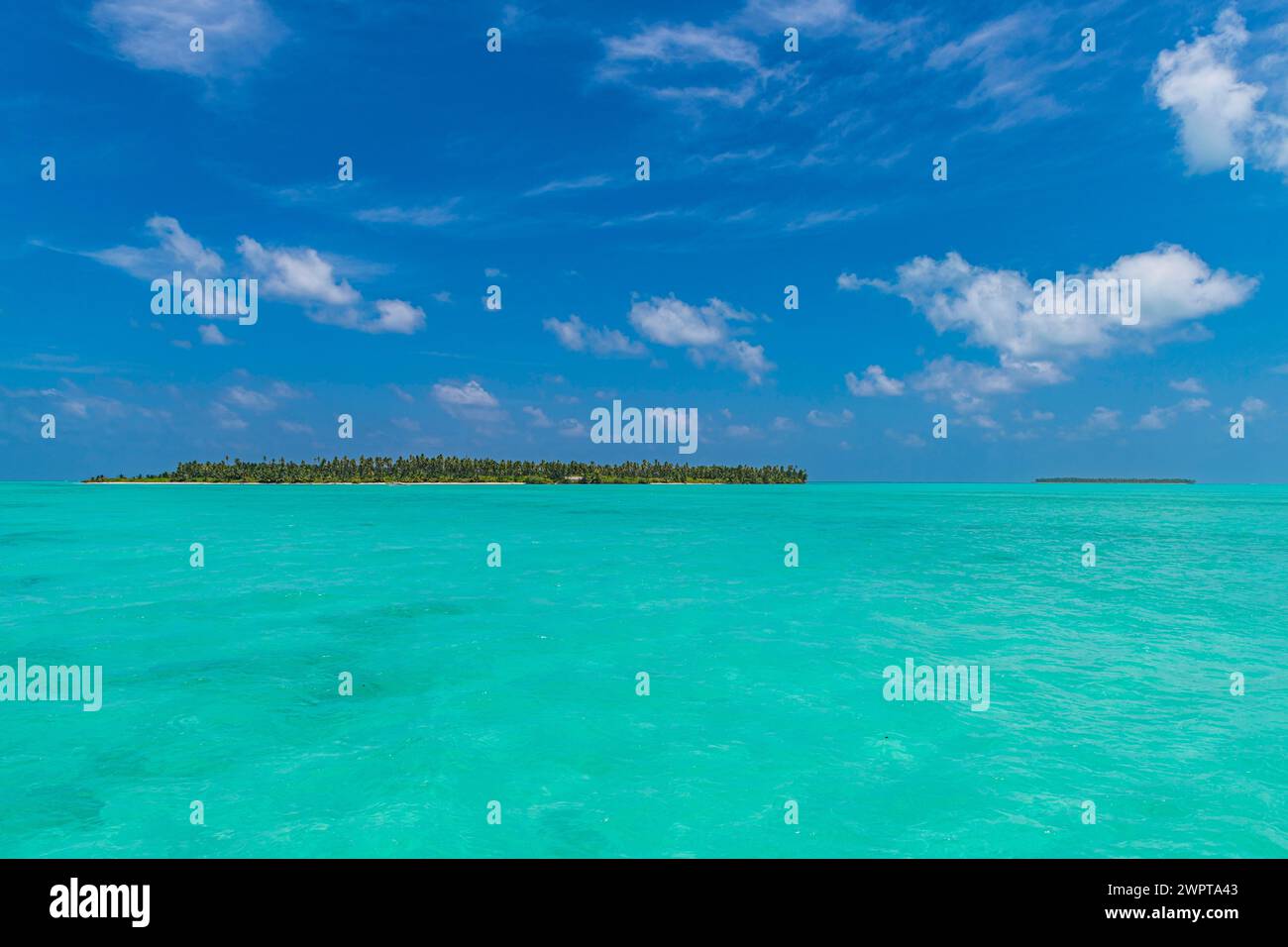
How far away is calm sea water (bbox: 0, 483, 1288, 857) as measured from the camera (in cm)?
1169

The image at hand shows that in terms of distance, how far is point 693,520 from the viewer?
303ft

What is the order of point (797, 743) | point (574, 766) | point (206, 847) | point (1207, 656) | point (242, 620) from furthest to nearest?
point (242, 620)
point (1207, 656)
point (797, 743)
point (574, 766)
point (206, 847)

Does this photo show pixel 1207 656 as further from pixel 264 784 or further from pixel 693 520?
pixel 693 520

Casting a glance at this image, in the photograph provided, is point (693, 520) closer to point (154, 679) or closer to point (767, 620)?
point (767, 620)

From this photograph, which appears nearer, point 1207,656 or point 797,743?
point 797,743

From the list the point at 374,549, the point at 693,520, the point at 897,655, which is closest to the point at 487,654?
the point at 897,655

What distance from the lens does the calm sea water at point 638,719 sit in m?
11.7

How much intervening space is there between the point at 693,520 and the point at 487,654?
70.2m

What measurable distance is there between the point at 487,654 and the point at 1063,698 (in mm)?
17745

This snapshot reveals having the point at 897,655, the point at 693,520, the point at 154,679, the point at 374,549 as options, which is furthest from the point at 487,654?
the point at 693,520

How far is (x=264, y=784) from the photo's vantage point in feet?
43.0

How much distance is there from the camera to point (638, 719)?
1700 centimetres
